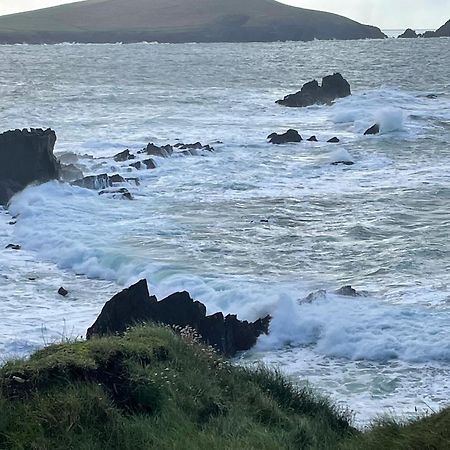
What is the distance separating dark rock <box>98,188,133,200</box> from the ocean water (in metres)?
0.44

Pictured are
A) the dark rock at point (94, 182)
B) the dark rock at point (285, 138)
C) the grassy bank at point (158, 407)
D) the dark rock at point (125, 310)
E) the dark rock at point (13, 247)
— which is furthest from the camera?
the dark rock at point (285, 138)

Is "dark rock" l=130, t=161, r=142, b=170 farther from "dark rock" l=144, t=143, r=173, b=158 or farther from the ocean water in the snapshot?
"dark rock" l=144, t=143, r=173, b=158

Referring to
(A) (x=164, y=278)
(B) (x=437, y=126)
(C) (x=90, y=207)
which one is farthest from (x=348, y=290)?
(B) (x=437, y=126)

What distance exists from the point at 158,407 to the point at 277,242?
13.0 metres

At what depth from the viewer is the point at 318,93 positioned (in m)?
62.2

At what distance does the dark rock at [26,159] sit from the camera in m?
27.2

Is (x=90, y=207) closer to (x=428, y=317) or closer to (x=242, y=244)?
(x=242, y=244)

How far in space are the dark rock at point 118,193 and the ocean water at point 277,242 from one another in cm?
44

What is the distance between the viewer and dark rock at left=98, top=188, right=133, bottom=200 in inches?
1025

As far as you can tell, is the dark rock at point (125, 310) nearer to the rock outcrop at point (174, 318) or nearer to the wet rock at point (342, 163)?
the rock outcrop at point (174, 318)

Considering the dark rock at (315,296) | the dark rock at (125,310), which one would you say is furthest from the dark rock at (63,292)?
the dark rock at (315,296)

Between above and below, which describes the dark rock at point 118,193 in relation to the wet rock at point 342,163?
above

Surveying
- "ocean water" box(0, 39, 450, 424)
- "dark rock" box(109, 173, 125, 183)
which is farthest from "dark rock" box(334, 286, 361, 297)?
"dark rock" box(109, 173, 125, 183)

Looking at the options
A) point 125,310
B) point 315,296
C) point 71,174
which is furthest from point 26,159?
point 125,310
